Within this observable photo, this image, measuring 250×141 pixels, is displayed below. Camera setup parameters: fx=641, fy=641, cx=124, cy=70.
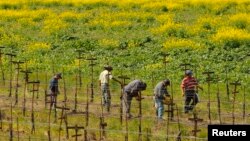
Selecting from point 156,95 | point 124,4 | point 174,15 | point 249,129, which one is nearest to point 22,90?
point 156,95

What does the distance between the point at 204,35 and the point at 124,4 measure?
9.03 m

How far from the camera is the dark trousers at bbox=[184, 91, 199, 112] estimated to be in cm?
1495

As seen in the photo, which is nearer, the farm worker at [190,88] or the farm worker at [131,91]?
the farm worker at [131,91]

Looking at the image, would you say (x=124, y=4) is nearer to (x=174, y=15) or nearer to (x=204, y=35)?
(x=174, y=15)

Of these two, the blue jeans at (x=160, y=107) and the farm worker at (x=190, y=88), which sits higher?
the farm worker at (x=190, y=88)

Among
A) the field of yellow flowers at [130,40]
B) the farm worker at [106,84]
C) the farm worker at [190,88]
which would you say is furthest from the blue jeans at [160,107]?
the farm worker at [106,84]

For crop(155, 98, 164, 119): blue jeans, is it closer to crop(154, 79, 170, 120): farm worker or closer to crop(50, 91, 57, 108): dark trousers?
crop(154, 79, 170, 120): farm worker

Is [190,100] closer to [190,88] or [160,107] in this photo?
[190,88]

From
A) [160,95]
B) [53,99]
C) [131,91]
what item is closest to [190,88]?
[160,95]

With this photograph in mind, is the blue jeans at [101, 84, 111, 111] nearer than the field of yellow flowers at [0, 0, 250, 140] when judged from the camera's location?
Yes

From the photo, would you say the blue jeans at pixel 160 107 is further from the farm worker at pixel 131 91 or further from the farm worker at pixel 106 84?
the farm worker at pixel 106 84

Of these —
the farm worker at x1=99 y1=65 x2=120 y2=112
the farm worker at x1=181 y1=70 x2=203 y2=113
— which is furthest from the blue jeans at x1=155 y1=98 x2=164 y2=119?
the farm worker at x1=99 y1=65 x2=120 y2=112

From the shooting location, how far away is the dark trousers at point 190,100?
14.9 metres

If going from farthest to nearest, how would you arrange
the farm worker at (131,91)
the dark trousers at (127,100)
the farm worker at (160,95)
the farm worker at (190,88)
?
the farm worker at (190,88), the dark trousers at (127,100), the farm worker at (131,91), the farm worker at (160,95)
